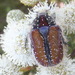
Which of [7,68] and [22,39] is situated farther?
[7,68]

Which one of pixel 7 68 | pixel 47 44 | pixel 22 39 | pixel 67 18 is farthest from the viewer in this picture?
pixel 7 68

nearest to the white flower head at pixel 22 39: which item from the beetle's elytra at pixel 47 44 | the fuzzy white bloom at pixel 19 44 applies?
the fuzzy white bloom at pixel 19 44

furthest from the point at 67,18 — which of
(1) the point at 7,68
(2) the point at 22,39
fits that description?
(1) the point at 7,68

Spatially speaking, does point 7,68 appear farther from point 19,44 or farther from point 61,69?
point 61,69

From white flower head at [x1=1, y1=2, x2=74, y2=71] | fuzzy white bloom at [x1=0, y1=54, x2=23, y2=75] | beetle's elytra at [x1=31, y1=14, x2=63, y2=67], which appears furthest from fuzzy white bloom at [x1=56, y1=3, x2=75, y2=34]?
fuzzy white bloom at [x1=0, y1=54, x2=23, y2=75]

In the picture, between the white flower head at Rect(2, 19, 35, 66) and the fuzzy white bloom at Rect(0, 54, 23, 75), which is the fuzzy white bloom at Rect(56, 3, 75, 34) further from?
the fuzzy white bloom at Rect(0, 54, 23, 75)

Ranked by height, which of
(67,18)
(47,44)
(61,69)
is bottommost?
(61,69)

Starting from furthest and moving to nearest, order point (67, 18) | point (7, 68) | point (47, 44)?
point (7, 68)
point (67, 18)
point (47, 44)
